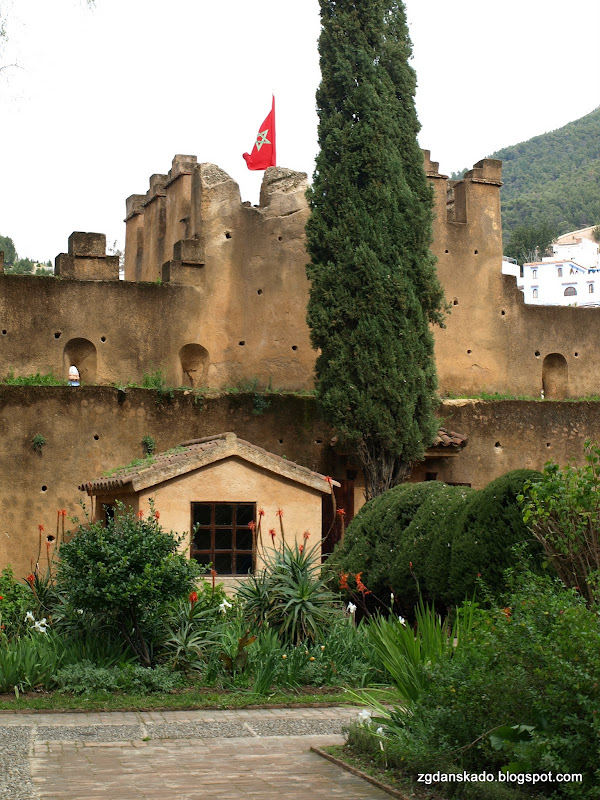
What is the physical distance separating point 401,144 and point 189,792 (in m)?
15.7

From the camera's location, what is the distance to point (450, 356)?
2362cm

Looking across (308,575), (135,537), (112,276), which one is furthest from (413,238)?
(135,537)

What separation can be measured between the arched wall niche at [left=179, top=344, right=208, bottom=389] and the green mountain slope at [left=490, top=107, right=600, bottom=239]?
84903 millimetres

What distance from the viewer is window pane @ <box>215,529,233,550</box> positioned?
15.8 meters

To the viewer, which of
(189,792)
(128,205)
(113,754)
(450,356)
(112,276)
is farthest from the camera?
(128,205)

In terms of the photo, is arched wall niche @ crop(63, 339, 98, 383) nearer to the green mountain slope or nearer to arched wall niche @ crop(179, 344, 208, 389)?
arched wall niche @ crop(179, 344, 208, 389)

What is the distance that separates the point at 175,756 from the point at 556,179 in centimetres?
11627

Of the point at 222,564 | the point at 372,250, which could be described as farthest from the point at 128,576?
the point at 372,250

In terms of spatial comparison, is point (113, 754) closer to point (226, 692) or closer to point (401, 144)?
point (226, 692)

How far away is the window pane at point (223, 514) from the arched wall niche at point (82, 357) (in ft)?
19.8

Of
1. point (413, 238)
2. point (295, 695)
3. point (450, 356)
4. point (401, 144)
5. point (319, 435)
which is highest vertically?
point (401, 144)

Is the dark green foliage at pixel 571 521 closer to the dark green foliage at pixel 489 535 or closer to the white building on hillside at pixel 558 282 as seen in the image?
the dark green foliage at pixel 489 535

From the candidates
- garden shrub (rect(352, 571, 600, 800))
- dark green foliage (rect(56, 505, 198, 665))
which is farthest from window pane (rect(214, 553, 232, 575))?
garden shrub (rect(352, 571, 600, 800))

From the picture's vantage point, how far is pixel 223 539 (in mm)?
15852
